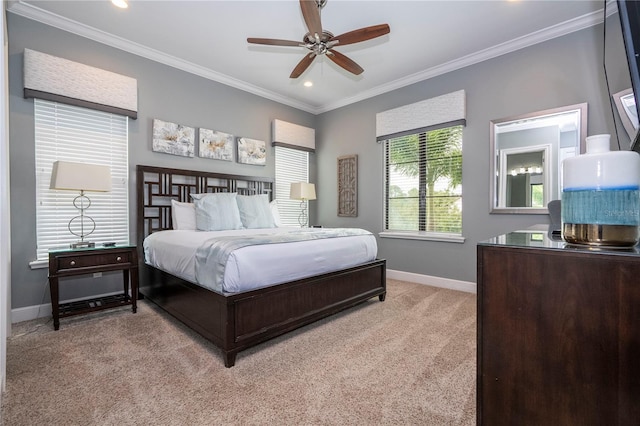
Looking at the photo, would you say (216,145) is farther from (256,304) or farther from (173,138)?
(256,304)

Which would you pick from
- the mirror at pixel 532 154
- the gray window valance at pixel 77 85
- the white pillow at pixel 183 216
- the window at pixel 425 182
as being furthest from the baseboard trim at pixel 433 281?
the gray window valance at pixel 77 85

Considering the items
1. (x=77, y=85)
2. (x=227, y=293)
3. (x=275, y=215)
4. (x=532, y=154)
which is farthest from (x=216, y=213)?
(x=532, y=154)

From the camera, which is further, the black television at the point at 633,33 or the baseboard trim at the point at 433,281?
the baseboard trim at the point at 433,281

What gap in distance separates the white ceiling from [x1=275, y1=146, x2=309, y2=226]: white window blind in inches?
54.8

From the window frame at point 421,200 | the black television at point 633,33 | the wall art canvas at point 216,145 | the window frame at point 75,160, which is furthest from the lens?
the wall art canvas at point 216,145

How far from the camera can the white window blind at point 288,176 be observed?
5066 millimetres

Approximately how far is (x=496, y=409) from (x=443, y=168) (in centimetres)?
361

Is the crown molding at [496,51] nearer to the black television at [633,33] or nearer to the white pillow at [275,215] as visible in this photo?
the white pillow at [275,215]

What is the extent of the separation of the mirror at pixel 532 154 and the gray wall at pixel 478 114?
9cm

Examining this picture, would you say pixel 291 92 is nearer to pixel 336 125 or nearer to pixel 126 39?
pixel 336 125

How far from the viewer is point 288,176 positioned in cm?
519

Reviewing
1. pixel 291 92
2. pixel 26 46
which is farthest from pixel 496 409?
pixel 291 92

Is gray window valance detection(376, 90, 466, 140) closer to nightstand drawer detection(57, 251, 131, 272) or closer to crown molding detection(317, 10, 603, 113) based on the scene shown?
crown molding detection(317, 10, 603, 113)

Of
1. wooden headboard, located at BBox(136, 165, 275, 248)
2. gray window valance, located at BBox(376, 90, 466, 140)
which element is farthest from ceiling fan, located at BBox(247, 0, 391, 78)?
wooden headboard, located at BBox(136, 165, 275, 248)
